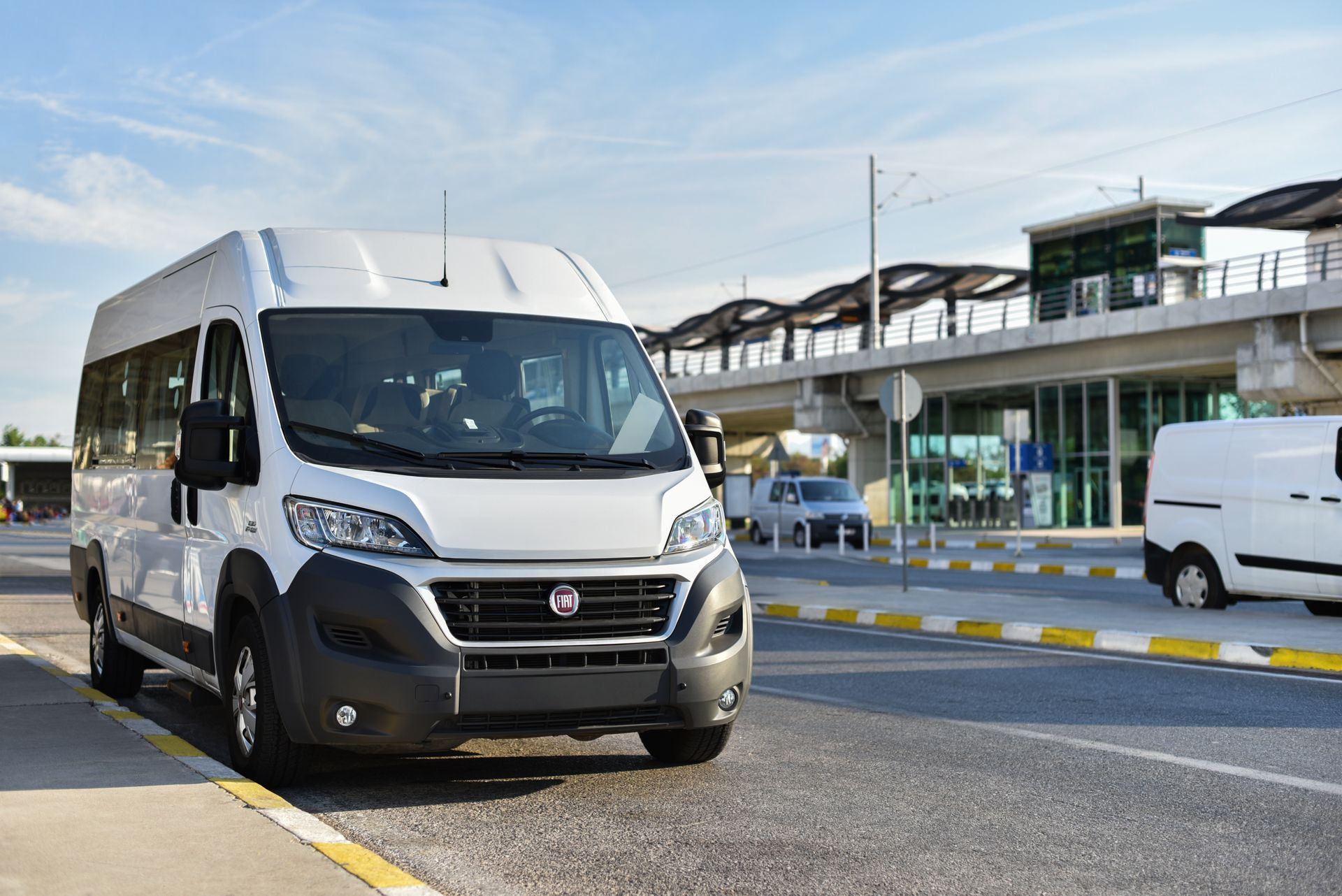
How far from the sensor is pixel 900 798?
5.87 metres

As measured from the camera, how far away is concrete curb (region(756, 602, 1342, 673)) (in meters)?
10.5

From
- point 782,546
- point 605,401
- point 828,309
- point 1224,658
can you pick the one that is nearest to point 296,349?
point 605,401

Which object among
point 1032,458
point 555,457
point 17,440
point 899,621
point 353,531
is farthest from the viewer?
point 17,440

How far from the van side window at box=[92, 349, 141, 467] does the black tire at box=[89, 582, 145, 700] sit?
2.87 feet

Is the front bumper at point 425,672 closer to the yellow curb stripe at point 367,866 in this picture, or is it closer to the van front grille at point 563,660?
the van front grille at point 563,660

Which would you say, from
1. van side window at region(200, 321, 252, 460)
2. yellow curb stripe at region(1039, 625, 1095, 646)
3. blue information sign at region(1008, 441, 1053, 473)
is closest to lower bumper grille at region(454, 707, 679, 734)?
van side window at region(200, 321, 252, 460)

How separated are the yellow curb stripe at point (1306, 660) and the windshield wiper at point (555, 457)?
6.37 meters

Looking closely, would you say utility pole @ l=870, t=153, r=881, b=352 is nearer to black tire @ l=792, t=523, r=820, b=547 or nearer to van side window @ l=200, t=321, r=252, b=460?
black tire @ l=792, t=523, r=820, b=547

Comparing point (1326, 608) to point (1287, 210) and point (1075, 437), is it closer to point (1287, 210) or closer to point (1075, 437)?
point (1287, 210)

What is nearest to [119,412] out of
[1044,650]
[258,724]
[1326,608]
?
[258,724]

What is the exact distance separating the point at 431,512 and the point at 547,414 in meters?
0.93

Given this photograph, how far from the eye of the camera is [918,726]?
7688 millimetres

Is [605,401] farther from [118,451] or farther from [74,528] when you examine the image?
[74,528]

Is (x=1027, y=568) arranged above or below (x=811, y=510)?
below
